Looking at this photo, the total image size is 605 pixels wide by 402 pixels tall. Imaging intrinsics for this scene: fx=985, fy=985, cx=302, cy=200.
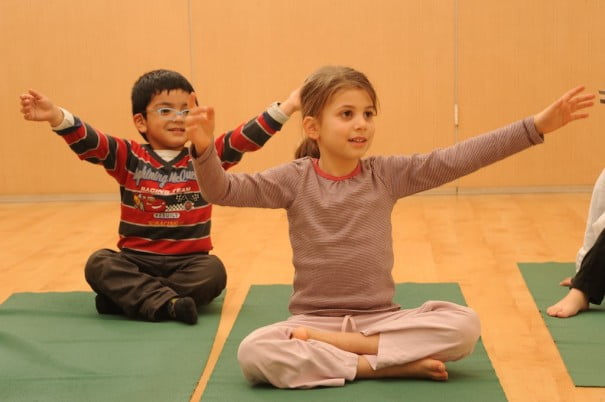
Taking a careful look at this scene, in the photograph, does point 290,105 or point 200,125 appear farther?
point 290,105

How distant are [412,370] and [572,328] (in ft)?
1.90

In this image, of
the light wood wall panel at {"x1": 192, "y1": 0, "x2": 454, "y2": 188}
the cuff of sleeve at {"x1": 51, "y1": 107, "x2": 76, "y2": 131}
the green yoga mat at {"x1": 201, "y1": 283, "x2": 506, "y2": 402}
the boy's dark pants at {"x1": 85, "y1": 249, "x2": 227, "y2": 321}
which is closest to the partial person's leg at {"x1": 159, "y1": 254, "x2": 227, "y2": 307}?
the boy's dark pants at {"x1": 85, "y1": 249, "x2": 227, "y2": 321}

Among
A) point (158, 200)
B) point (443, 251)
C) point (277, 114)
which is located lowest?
point (443, 251)

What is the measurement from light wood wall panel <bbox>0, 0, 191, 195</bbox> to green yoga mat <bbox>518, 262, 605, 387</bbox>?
2.37 m

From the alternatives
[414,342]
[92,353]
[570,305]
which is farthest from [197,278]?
[570,305]

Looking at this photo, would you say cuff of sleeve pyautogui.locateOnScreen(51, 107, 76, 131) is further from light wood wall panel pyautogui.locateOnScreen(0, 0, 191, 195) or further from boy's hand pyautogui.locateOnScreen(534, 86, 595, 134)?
light wood wall panel pyautogui.locateOnScreen(0, 0, 191, 195)

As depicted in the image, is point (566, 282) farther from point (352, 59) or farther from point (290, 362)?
point (352, 59)

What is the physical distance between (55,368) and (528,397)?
106 centimetres

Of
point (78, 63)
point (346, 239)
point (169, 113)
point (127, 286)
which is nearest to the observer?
point (346, 239)

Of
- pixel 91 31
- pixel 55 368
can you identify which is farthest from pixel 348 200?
pixel 91 31

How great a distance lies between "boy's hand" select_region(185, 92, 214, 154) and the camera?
195 cm

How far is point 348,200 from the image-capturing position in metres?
2.20

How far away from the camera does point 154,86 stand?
285 centimetres

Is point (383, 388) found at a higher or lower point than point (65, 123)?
lower
